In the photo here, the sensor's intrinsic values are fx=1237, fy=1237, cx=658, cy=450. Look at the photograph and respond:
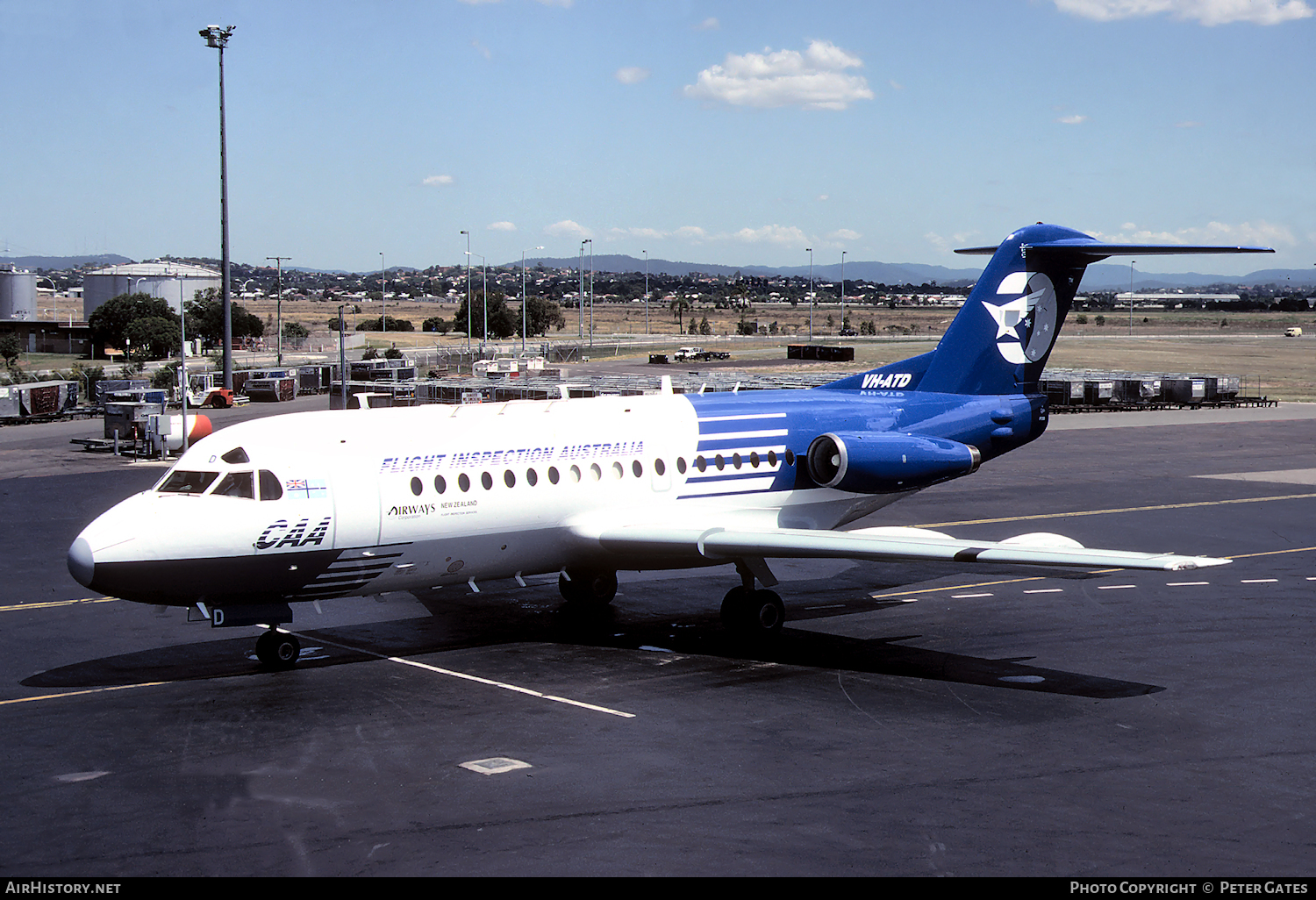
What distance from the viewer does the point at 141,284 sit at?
171 metres

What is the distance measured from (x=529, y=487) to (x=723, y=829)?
9413 mm

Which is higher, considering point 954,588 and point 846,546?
point 846,546

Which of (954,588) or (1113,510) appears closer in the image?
(954,588)

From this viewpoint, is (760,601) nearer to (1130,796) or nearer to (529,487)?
(529,487)

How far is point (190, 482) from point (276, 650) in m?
3.08

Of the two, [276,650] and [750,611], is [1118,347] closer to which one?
[750,611]

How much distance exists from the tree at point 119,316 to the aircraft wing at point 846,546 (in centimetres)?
11166

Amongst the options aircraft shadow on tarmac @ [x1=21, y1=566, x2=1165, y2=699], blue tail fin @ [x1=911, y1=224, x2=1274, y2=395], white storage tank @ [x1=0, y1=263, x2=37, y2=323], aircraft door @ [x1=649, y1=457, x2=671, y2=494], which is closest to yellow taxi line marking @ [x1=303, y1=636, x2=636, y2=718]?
aircraft shadow on tarmac @ [x1=21, y1=566, x2=1165, y2=699]

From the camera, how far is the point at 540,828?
13570 millimetres

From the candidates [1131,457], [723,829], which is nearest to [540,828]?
[723,829]

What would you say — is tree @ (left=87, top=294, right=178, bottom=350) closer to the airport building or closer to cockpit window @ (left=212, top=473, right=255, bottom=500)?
the airport building

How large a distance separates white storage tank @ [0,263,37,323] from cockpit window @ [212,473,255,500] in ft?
528

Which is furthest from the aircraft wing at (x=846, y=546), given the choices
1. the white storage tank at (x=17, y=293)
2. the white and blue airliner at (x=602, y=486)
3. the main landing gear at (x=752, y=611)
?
the white storage tank at (x=17, y=293)

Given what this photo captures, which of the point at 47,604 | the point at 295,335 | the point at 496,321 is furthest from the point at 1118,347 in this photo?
the point at 47,604
